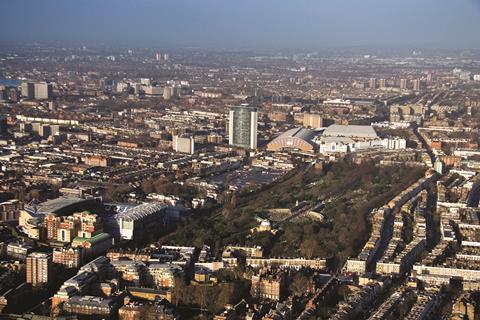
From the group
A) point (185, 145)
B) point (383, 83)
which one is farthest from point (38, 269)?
point (383, 83)

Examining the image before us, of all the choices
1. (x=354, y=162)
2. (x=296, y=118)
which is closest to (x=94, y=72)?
(x=296, y=118)

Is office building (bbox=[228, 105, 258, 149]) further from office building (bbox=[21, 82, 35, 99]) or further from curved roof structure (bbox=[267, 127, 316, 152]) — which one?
office building (bbox=[21, 82, 35, 99])

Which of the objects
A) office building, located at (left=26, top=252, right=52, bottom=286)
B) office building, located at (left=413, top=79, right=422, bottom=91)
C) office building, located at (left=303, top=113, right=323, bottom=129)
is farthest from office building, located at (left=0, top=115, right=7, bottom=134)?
office building, located at (left=413, top=79, right=422, bottom=91)

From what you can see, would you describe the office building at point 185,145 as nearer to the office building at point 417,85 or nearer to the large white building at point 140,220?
the large white building at point 140,220

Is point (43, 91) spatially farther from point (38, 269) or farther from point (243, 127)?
point (38, 269)

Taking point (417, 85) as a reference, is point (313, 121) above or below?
below

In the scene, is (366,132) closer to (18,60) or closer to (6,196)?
(6,196)

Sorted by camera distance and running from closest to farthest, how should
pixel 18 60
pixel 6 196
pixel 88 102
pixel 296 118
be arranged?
1. pixel 6 196
2. pixel 296 118
3. pixel 88 102
4. pixel 18 60
